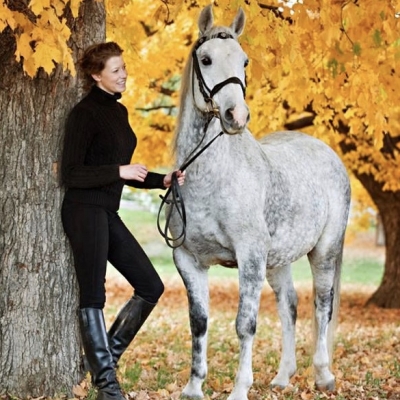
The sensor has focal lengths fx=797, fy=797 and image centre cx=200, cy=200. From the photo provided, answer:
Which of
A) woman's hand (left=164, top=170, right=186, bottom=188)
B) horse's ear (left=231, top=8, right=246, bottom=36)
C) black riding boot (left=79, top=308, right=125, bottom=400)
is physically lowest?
black riding boot (left=79, top=308, right=125, bottom=400)

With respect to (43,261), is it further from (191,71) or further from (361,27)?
(361,27)

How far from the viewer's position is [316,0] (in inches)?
240

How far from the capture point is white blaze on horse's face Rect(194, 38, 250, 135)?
15.8 ft

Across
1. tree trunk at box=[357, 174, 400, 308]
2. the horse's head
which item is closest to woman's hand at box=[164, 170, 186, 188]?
the horse's head

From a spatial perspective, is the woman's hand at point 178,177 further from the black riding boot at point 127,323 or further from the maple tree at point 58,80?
the black riding boot at point 127,323

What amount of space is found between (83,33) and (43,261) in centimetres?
147

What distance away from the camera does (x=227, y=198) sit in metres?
5.32

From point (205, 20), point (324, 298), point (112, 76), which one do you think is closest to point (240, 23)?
point (205, 20)

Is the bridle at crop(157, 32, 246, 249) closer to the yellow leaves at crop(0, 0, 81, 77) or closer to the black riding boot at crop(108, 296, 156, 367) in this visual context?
the black riding boot at crop(108, 296, 156, 367)

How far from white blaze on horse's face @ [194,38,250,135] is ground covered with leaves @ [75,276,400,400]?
195 centimetres

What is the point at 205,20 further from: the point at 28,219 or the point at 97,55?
the point at 28,219

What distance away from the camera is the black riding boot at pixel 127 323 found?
5141 millimetres

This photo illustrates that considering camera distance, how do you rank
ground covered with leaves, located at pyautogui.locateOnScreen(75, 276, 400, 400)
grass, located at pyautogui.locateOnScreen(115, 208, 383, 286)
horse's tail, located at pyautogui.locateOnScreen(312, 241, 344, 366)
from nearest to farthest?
1. ground covered with leaves, located at pyautogui.locateOnScreen(75, 276, 400, 400)
2. horse's tail, located at pyautogui.locateOnScreen(312, 241, 344, 366)
3. grass, located at pyautogui.locateOnScreen(115, 208, 383, 286)

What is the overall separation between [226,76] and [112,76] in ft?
2.33
